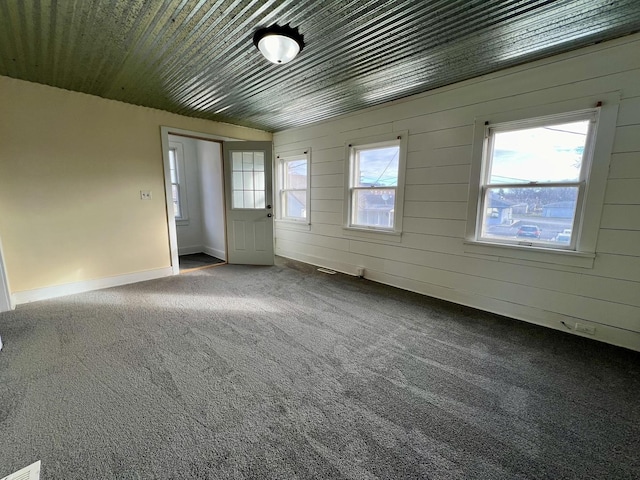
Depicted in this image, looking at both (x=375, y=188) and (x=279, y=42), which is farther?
(x=375, y=188)

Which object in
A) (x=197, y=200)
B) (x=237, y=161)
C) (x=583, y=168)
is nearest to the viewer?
(x=583, y=168)

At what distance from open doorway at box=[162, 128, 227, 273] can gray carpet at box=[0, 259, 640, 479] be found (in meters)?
2.52

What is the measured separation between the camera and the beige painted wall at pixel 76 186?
293 centimetres

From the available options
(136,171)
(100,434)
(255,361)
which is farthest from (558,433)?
(136,171)

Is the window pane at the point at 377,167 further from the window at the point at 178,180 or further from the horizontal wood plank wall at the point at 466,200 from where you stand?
the window at the point at 178,180

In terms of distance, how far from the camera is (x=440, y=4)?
1726 millimetres

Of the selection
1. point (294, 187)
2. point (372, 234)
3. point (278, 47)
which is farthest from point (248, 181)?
point (278, 47)

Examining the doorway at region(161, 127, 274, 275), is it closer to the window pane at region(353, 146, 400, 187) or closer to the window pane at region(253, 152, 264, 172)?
the window pane at region(253, 152, 264, 172)

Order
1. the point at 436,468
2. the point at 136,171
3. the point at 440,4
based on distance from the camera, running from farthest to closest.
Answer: the point at 136,171 < the point at 440,4 < the point at 436,468

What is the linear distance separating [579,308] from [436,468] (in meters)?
2.19

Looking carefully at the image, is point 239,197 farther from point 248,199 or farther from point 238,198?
point 248,199

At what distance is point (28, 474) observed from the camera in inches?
46.1

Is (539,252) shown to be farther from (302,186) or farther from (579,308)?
(302,186)

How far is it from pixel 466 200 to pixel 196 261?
15.0 feet
